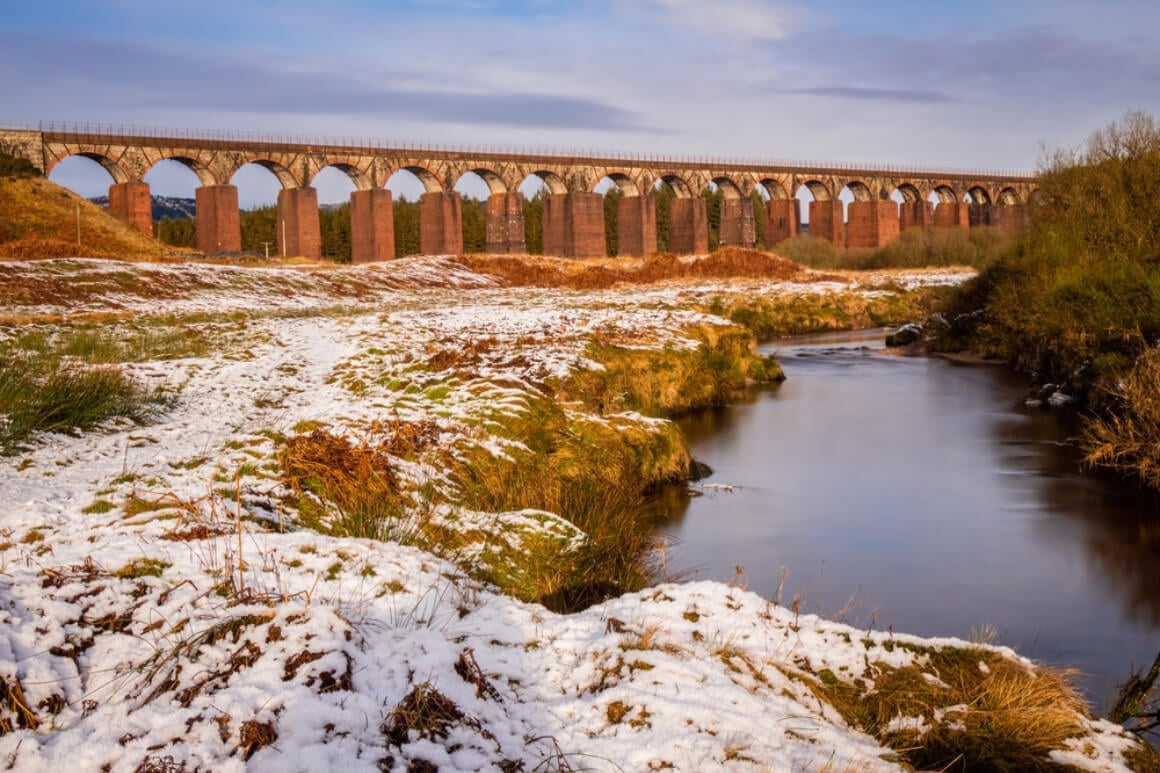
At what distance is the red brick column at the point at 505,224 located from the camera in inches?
2484

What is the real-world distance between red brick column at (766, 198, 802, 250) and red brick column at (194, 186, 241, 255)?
42160 millimetres

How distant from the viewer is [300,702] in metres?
Result: 3.19

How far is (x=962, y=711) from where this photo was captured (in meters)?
3.90

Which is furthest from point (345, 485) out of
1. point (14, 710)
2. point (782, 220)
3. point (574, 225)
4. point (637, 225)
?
point (782, 220)

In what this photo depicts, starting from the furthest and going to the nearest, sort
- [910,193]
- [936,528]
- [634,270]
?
1. [910,193]
2. [634,270]
3. [936,528]

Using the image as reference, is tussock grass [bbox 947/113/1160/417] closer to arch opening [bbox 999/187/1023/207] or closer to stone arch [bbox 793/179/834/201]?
stone arch [bbox 793/179/834/201]

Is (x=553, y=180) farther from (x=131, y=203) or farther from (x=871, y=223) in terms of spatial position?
(x=871, y=223)

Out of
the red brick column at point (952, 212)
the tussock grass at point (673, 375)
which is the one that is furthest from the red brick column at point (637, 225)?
the tussock grass at point (673, 375)

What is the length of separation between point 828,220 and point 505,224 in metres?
30.8

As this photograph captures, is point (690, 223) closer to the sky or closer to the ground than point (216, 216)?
closer to the sky

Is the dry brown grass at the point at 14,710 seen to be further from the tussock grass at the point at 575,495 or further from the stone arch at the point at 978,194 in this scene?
the stone arch at the point at 978,194

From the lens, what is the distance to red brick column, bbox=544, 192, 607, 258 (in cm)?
6556

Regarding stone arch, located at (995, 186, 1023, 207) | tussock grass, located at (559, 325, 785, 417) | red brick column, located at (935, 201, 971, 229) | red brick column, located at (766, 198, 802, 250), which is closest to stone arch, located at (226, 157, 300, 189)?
red brick column, located at (766, 198, 802, 250)

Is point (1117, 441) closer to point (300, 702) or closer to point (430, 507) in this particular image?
point (430, 507)
